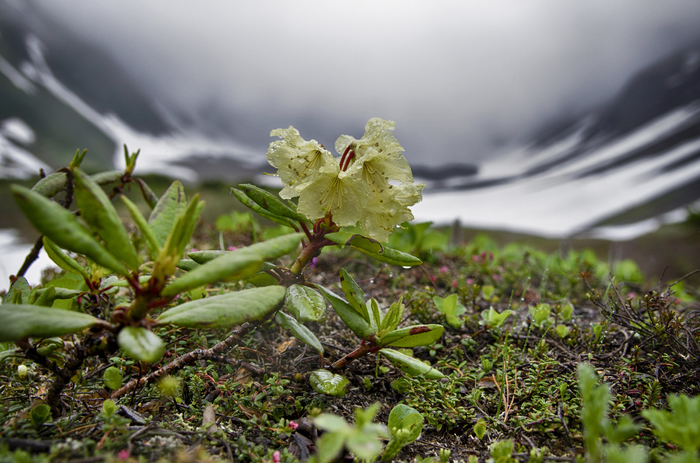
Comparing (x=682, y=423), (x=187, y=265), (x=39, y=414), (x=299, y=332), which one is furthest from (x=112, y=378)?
(x=682, y=423)

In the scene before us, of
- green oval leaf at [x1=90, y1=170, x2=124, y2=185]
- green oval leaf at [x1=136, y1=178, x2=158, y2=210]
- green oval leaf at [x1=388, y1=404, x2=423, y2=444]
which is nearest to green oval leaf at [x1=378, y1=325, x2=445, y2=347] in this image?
green oval leaf at [x1=388, y1=404, x2=423, y2=444]

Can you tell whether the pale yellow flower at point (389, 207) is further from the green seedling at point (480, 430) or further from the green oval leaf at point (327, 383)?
the green seedling at point (480, 430)

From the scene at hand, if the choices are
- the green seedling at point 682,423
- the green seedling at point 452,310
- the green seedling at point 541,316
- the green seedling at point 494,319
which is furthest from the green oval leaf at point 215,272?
the green seedling at point 541,316

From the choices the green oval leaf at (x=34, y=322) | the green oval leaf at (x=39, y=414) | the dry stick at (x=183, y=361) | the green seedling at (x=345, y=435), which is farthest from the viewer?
the dry stick at (x=183, y=361)

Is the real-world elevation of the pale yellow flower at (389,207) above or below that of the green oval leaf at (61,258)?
above

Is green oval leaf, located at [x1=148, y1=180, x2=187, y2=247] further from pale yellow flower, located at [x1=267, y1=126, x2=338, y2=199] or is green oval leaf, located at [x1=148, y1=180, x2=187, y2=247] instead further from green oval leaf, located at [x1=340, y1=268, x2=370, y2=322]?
green oval leaf, located at [x1=340, y1=268, x2=370, y2=322]

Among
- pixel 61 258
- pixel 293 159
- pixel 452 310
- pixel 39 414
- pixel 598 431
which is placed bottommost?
pixel 39 414

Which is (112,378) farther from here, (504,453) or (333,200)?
(504,453)
